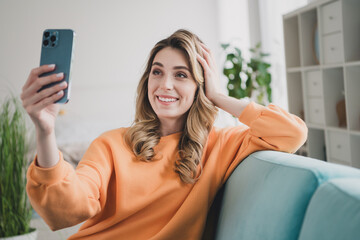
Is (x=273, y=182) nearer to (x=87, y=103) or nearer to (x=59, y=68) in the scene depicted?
(x=59, y=68)

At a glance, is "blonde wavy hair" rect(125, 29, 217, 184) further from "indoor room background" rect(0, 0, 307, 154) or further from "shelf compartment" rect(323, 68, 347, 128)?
"indoor room background" rect(0, 0, 307, 154)

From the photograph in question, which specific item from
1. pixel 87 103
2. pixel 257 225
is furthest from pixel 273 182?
pixel 87 103

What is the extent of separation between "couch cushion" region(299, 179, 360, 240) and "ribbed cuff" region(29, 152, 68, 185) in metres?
0.62

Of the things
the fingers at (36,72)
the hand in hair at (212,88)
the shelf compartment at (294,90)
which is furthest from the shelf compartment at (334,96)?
the fingers at (36,72)

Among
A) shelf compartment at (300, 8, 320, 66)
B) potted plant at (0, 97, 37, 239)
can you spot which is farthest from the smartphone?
shelf compartment at (300, 8, 320, 66)

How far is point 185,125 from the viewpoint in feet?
4.75

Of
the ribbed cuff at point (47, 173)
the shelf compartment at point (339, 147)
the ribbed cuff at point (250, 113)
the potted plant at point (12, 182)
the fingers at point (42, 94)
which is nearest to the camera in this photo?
the fingers at point (42, 94)

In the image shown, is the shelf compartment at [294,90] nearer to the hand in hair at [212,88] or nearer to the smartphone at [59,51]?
the hand in hair at [212,88]

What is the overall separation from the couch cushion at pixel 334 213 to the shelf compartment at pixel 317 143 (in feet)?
7.85

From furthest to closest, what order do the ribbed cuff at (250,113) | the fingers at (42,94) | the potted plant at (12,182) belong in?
the potted plant at (12,182), the ribbed cuff at (250,113), the fingers at (42,94)

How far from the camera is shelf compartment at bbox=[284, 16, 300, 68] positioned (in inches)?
124

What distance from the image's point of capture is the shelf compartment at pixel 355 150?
247cm

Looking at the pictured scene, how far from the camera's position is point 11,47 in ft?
14.6

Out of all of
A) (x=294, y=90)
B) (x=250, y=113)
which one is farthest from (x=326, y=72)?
(x=250, y=113)
